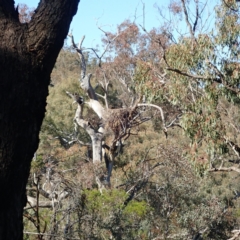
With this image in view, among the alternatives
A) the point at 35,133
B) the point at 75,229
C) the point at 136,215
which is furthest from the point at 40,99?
the point at 136,215

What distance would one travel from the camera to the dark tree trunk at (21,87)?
66.9 inches

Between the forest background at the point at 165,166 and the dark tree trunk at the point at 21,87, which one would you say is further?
the forest background at the point at 165,166

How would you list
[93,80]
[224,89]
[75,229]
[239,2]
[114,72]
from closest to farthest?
1. [75,229]
2. [224,89]
3. [239,2]
4. [114,72]
5. [93,80]

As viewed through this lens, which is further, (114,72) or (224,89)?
(114,72)

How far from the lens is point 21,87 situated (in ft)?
5.78

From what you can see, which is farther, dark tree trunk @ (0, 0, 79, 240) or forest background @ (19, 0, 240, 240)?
forest background @ (19, 0, 240, 240)

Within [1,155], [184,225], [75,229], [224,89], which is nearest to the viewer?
[1,155]

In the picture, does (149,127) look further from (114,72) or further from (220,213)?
(220,213)

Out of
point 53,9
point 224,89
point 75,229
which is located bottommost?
point 75,229

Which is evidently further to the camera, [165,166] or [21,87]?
[165,166]

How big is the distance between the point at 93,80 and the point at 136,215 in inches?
485

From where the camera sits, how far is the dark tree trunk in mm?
1698

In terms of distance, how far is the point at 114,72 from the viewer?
56.9 feet

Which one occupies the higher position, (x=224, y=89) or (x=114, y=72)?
(x=114, y=72)
